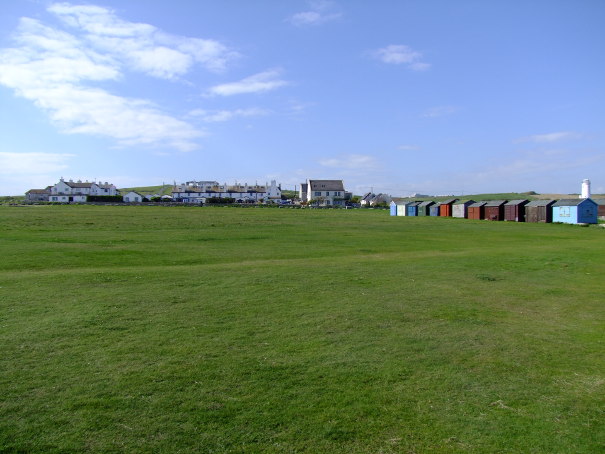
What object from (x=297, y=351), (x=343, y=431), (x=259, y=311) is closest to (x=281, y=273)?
(x=259, y=311)

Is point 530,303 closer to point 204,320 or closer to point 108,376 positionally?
point 204,320

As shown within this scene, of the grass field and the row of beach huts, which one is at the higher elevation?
the row of beach huts

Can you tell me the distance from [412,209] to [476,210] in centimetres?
1761

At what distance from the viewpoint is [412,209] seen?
94625 mm

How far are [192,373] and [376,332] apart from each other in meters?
4.65

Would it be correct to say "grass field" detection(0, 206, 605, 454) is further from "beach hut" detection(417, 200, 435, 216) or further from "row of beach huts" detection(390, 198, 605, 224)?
"beach hut" detection(417, 200, 435, 216)

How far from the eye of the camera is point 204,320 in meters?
12.1

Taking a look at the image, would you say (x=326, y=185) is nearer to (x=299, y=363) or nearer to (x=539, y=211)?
(x=539, y=211)

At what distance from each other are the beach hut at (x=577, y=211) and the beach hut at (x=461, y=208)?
18061mm

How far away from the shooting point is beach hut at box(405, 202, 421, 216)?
309 feet

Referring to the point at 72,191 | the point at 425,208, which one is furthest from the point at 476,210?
the point at 72,191

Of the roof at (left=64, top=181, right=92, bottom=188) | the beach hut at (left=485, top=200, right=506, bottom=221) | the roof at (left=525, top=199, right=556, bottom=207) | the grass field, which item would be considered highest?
the roof at (left=64, top=181, right=92, bottom=188)

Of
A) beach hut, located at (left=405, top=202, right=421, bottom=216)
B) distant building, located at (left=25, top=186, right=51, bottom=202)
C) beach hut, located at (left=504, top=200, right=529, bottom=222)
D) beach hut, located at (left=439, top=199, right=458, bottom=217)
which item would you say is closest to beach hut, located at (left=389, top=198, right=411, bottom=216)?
beach hut, located at (left=405, top=202, right=421, bottom=216)

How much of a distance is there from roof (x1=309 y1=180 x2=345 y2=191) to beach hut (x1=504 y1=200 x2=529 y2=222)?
295 ft
